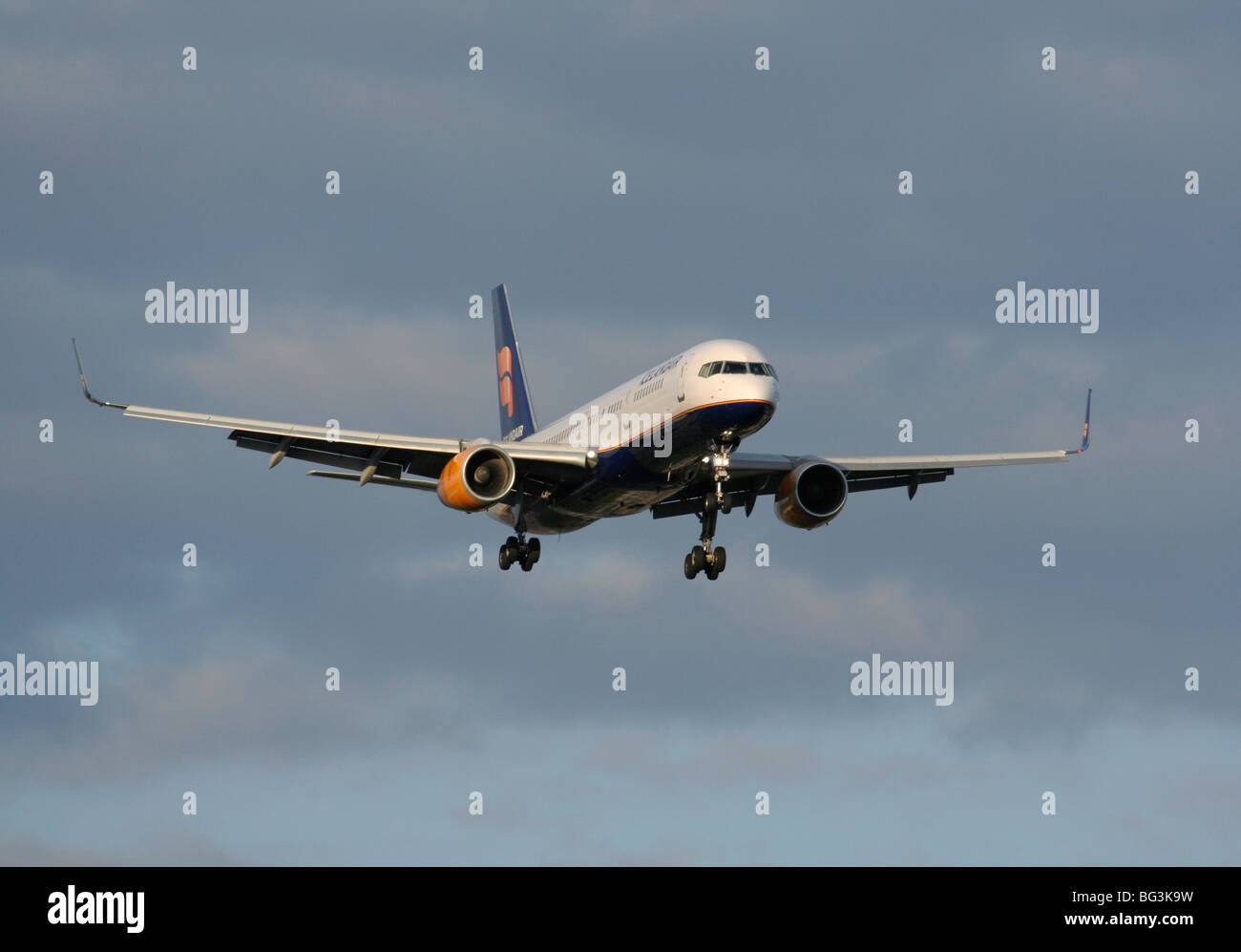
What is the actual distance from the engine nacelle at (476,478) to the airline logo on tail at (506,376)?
23.4 m

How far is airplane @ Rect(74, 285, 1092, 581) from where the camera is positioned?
59.0m

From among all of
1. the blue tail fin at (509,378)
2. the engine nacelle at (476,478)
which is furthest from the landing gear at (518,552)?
the blue tail fin at (509,378)

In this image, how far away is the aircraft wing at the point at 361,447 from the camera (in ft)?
206

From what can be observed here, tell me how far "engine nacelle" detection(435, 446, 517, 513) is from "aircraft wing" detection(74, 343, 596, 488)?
0.45 meters

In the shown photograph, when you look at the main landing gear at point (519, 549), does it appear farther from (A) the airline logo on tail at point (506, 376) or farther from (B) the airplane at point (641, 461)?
(A) the airline logo on tail at point (506, 376)

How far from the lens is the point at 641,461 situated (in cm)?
6131

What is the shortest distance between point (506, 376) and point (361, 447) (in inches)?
991

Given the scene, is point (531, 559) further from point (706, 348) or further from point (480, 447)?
point (706, 348)

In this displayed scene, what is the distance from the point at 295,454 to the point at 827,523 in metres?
19.6

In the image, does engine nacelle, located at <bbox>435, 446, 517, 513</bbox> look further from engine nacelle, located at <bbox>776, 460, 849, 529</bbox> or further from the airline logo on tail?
the airline logo on tail

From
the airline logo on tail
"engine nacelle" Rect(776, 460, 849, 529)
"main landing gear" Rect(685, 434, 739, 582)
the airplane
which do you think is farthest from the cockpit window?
the airline logo on tail

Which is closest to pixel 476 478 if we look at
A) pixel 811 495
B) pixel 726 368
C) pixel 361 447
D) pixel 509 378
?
pixel 361 447


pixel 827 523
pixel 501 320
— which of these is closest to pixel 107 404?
pixel 827 523
